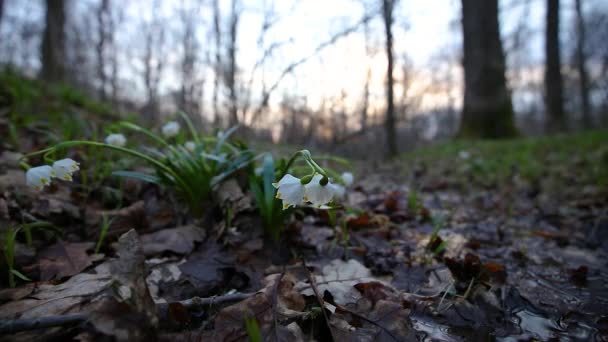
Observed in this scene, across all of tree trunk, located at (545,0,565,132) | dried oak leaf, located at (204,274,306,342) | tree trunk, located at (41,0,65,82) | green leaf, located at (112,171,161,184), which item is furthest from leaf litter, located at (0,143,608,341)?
tree trunk, located at (545,0,565,132)

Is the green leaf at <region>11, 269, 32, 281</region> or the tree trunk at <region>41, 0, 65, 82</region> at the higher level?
the tree trunk at <region>41, 0, 65, 82</region>

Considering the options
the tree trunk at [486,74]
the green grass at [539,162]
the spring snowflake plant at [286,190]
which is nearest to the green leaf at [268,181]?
the spring snowflake plant at [286,190]

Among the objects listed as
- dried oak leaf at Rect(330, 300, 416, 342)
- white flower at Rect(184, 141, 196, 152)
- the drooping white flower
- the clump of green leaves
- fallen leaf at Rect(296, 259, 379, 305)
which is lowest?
dried oak leaf at Rect(330, 300, 416, 342)

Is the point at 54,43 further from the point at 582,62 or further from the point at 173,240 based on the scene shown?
the point at 582,62

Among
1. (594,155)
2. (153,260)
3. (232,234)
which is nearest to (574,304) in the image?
(232,234)

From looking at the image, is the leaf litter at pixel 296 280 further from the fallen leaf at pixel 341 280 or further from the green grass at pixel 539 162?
the green grass at pixel 539 162

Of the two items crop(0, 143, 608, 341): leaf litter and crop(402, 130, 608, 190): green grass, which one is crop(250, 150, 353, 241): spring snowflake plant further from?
crop(402, 130, 608, 190): green grass

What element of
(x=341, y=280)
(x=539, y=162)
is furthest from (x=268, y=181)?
(x=539, y=162)
